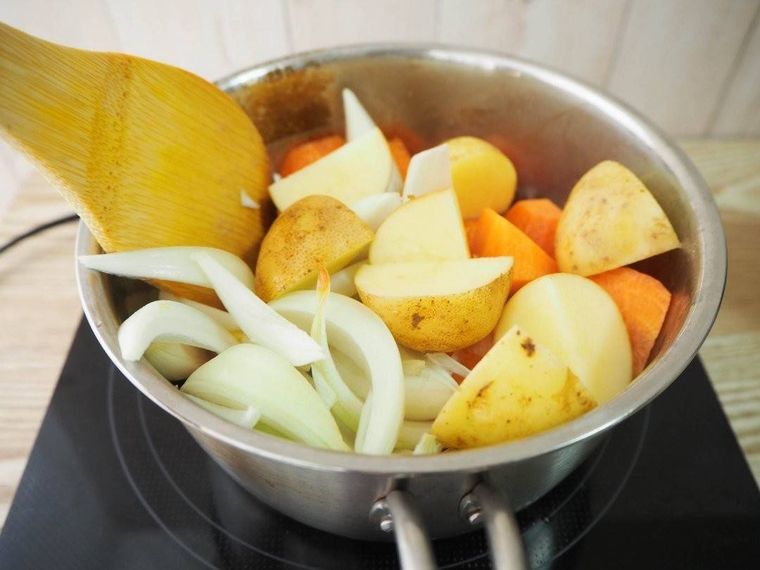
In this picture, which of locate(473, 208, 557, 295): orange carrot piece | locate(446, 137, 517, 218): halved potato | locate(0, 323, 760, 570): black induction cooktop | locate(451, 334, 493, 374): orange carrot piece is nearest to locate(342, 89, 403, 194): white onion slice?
locate(446, 137, 517, 218): halved potato

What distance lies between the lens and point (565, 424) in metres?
0.45

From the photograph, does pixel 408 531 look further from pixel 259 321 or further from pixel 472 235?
pixel 472 235

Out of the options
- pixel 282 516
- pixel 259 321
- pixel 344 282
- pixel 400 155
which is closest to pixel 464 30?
pixel 400 155

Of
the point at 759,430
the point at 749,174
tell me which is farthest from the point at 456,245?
the point at 749,174

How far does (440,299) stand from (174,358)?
0.81ft

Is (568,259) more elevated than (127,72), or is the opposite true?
(127,72)

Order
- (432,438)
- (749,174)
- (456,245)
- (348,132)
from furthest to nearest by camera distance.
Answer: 1. (749,174)
2. (348,132)
3. (456,245)
4. (432,438)

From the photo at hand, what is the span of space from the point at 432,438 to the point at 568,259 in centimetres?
28

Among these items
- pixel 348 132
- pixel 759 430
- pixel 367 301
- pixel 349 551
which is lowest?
pixel 349 551

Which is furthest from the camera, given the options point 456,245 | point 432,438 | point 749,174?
point 749,174

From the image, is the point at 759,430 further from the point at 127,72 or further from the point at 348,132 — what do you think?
the point at 127,72

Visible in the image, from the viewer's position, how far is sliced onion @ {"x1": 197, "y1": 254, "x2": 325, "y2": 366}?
0.55 meters

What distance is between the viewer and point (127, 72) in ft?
2.06

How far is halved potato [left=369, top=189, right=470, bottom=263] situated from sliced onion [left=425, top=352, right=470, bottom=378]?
100 millimetres
